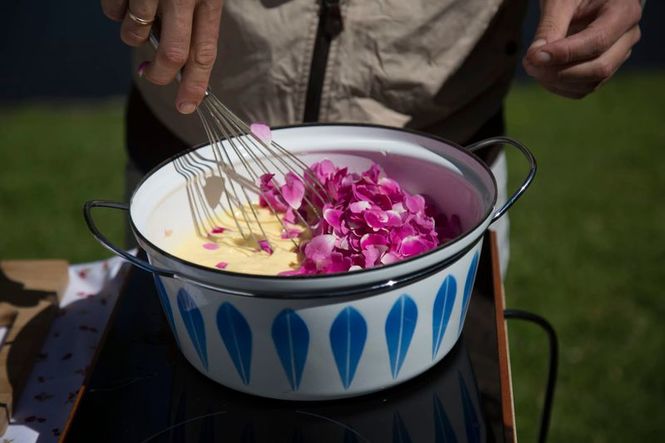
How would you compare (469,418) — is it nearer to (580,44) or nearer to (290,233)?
(290,233)

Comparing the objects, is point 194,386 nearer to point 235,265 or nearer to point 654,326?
point 235,265

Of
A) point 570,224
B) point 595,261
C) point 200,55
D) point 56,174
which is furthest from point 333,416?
point 56,174

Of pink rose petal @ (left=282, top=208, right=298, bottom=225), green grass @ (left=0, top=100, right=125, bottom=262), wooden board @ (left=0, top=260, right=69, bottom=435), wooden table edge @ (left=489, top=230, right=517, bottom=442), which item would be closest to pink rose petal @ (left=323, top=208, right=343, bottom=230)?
pink rose petal @ (left=282, top=208, right=298, bottom=225)

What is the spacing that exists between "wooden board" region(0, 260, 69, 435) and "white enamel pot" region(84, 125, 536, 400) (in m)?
0.24

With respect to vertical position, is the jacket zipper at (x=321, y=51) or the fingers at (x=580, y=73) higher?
the fingers at (x=580, y=73)

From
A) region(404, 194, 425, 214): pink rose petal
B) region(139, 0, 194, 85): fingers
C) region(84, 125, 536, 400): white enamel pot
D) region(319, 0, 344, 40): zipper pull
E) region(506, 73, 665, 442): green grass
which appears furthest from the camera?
region(506, 73, 665, 442): green grass

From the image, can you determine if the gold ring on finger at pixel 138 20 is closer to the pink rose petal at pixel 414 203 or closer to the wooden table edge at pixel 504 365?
the pink rose petal at pixel 414 203

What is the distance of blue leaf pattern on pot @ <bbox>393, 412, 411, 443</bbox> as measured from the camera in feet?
2.29

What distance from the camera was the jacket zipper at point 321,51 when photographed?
101cm

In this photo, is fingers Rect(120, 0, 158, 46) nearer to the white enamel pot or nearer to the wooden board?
the white enamel pot

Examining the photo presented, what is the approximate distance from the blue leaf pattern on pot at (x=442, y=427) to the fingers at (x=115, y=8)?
1.67 ft

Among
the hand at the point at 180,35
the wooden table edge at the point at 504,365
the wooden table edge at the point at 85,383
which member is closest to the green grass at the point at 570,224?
the wooden table edge at the point at 504,365

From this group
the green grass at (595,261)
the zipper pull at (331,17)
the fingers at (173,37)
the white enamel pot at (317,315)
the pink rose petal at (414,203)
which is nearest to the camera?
the white enamel pot at (317,315)

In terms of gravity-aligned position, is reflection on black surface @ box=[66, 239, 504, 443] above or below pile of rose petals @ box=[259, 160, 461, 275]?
below
